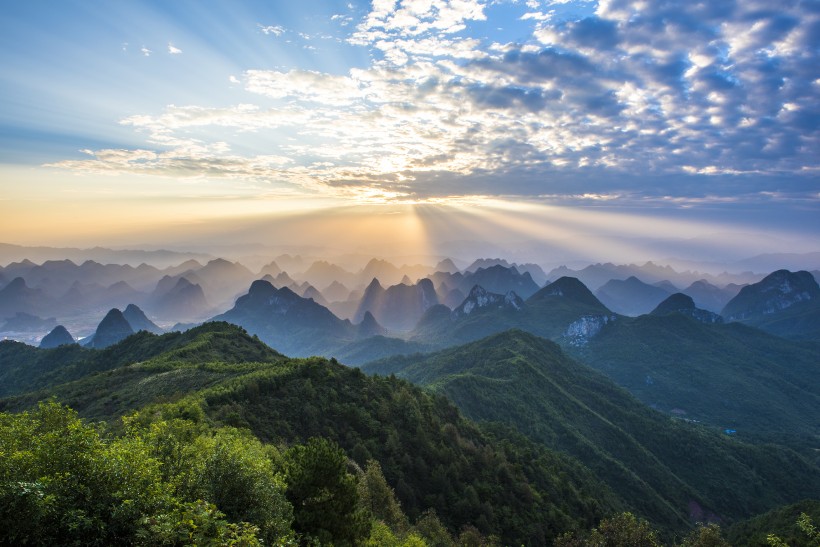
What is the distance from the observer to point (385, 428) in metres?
63.3

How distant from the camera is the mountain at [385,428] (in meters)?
54.8

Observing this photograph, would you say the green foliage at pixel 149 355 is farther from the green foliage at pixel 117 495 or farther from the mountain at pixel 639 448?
the green foliage at pixel 117 495

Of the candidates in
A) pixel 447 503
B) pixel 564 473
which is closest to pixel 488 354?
pixel 564 473

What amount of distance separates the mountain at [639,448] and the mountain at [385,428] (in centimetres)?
2469

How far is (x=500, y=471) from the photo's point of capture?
67875mm

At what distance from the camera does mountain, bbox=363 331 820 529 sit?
102 m

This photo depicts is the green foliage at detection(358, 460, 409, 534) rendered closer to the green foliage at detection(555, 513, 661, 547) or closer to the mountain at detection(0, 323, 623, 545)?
the mountain at detection(0, 323, 623, 545)

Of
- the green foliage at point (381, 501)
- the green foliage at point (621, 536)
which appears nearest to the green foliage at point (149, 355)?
the green foliage at point (381, 501)

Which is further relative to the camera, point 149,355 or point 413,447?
point 149,355

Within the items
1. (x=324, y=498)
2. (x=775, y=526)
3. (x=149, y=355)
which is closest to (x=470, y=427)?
(x=775, y=526)

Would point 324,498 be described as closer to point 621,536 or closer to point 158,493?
point 158,493

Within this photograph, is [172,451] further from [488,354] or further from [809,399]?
[809,399]

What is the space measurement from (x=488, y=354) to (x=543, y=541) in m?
108

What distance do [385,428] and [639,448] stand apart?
9577cm
